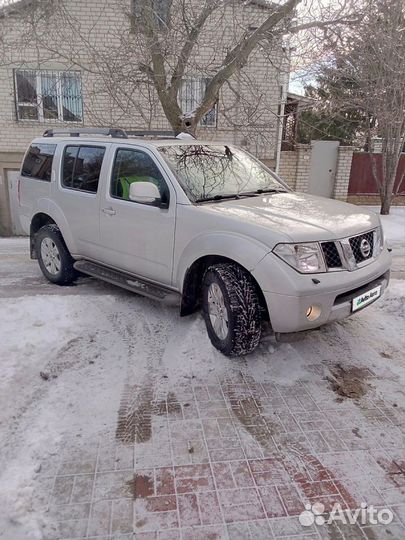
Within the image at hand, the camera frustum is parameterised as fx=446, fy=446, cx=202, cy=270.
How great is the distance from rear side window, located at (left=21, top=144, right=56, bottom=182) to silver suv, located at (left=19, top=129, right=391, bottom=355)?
0.02m

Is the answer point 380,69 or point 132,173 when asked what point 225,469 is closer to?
point 132,173

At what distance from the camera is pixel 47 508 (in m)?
2.26

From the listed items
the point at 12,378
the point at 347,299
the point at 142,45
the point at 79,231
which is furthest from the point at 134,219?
the point at 142,45

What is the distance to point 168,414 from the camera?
10.0ft

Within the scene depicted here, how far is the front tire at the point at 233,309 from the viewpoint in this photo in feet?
11.3

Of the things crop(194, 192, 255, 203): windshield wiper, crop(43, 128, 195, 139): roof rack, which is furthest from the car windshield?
crop(43, 128, 195, 139): roof rack

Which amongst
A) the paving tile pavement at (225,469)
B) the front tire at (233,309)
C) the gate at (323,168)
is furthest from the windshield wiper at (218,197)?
the gate at (323,168)

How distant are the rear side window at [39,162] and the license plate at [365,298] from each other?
3990mm

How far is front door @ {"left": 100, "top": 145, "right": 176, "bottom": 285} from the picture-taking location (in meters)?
4.13

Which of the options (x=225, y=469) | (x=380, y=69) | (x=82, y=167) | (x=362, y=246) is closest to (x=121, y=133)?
(x=82, y=167)

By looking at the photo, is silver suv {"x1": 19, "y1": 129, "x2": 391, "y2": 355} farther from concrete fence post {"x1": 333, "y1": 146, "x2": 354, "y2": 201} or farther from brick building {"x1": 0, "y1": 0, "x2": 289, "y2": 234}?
concrete fence post {"x1": 333, "y1": 146, "x2": 354, "y2": 201}

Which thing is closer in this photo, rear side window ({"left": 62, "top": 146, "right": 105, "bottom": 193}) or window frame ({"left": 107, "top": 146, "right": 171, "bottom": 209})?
window frame ({"left": 107, "top": 146, "right": 171, "bottom": 209})

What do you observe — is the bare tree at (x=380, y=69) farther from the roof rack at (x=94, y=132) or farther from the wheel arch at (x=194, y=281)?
the wheel arch at (x=194, y=281)

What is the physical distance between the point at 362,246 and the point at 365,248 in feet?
0.18
